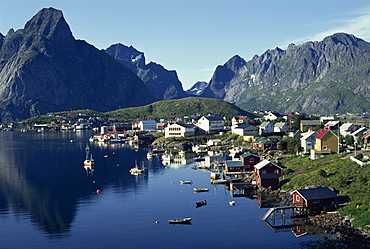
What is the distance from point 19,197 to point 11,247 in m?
30.5

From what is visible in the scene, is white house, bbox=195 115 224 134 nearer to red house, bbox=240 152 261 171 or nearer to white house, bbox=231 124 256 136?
white house, bbox=231 124 256 136

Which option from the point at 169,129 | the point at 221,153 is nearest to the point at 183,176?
the point at 221,153

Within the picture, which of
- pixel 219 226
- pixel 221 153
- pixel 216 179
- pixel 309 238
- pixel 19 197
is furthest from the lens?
pixel 221 153

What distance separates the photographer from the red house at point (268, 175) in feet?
253

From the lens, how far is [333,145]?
3656 inches

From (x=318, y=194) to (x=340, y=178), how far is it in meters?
9.15

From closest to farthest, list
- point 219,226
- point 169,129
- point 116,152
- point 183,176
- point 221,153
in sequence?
point 219,226
point 183,176
point 221,153
point 116,152
point 169,129

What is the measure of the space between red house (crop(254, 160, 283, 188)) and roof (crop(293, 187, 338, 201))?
15887 millimetres

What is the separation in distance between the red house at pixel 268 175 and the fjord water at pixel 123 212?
6.79m

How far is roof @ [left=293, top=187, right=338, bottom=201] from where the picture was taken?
2333 inches

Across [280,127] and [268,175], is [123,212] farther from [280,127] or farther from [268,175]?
[280,127]

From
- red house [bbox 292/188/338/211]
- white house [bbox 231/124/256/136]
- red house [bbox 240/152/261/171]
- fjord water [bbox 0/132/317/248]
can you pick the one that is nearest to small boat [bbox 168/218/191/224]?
fjord water [bbox 0/132/317/248]

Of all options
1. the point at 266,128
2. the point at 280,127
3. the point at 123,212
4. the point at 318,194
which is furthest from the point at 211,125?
the point at 318,194

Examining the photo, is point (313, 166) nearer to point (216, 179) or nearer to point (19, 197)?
point (216, 179)
